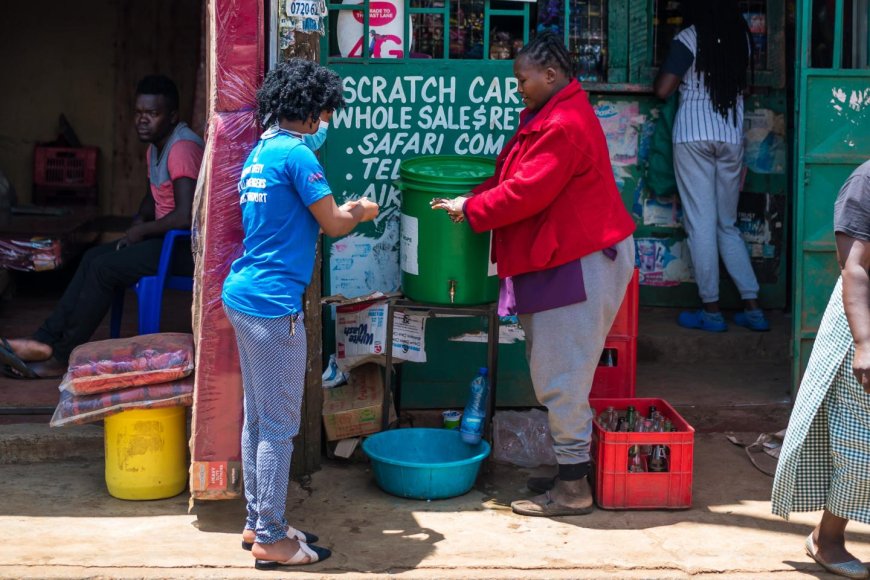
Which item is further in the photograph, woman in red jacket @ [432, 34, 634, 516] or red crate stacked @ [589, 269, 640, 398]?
red crate stacked @ [589, 269, 640, 398]

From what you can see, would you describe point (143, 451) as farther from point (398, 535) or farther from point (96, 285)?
point (96, 285)

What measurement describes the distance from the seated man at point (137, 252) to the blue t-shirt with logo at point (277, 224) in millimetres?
1759

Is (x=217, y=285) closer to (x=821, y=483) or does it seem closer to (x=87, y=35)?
(x=821, y=483)

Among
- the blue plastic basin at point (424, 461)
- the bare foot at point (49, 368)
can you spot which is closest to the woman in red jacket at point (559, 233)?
the blue plastic basin at point (424, 461)

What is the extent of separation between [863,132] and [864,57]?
1.48 feet

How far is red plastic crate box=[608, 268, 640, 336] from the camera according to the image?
231 inches

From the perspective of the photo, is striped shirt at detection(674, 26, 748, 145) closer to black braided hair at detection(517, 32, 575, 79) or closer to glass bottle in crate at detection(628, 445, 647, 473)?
black braided hair at detection(517, 32, 575, 79)

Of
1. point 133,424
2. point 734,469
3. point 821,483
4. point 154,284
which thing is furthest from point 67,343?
point 821,483

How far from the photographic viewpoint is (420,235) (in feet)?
18.5

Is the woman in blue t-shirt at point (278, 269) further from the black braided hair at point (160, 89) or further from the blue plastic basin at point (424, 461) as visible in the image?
the black braided hair at point (160, 89)

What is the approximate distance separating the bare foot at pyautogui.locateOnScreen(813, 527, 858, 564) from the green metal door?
1481 millimetres

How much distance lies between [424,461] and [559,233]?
1.35 metres

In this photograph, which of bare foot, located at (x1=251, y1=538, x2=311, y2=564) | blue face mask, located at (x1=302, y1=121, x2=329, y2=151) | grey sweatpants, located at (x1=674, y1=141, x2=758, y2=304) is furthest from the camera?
grey sweatpants, located at (x1=674, y1=141, x2=758, y2=304)

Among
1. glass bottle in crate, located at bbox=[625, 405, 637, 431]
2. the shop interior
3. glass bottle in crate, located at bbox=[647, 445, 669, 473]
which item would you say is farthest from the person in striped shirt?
the shop interior
